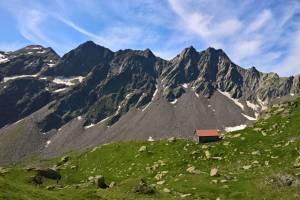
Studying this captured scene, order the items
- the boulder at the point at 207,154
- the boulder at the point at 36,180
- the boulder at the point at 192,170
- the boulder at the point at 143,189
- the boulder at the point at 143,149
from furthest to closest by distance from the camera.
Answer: the boulder at the point at 143,149 < the boulder at the point at 207,154 < the boulder at the point at 192,170 < the boulder at the point at 36,180 < the boulder at the point at 143,189

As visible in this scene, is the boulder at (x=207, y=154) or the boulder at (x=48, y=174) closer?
the boulder at (x=48, y=174)

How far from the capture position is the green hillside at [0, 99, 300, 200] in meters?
44.9

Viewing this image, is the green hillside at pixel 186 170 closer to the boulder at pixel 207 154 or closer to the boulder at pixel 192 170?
the boulder at pixel 192 170

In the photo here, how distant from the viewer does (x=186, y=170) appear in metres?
65.2

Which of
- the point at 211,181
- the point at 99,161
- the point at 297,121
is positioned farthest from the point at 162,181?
the point at 297,121

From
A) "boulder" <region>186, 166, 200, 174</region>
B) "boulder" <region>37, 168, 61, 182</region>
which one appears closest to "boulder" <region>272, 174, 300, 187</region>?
"boulder" <region>186, 166, 200, 174</region>

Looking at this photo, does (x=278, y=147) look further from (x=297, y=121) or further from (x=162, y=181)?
(x=162, y=181)

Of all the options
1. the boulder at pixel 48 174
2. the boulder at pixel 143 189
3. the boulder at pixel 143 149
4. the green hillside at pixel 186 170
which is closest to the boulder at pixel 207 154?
the green hillside at pixel 186 170

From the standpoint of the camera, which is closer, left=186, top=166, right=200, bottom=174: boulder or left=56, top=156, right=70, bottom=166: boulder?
left=186, top=166, right=200, bottom=174: boulder

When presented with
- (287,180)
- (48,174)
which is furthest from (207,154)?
(48,174)

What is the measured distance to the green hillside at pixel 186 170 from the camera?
44.9m

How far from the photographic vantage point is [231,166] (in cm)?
6284

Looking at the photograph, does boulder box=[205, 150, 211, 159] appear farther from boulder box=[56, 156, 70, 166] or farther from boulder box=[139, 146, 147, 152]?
boulder box=[56, 156, 70, 166]

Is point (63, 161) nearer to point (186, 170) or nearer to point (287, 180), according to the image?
point (186, 170)
